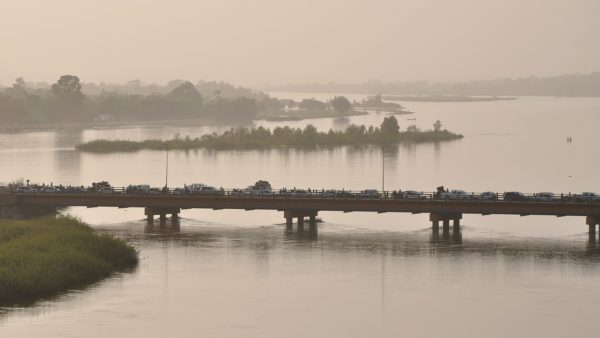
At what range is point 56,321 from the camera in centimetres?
6962

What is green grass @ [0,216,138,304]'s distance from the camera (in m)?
75.0

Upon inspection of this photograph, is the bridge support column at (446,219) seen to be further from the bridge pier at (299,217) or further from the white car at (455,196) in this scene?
the bridge pier at (299,217)

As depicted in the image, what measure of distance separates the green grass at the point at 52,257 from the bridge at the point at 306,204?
1203 centimetres

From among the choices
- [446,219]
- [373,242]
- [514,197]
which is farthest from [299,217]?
[514,197]

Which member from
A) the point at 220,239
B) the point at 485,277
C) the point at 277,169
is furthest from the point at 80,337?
the point at 277,169

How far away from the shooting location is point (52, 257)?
79.9 meters

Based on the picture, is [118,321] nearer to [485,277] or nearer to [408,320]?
[408,320]

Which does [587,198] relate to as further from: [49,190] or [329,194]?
[49,190]

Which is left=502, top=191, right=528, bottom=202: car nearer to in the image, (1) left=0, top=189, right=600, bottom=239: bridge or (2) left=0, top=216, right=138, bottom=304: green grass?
(1) left=0, top=189, right=600, bottom=239: bridge

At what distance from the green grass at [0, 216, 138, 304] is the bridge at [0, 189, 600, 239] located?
12031 mm

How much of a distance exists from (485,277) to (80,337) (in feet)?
88.8

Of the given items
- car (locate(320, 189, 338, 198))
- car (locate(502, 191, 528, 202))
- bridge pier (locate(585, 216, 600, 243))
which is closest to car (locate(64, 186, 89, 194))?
car (locate(320, 189, 338, 198))

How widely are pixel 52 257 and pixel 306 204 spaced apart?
90.0ft

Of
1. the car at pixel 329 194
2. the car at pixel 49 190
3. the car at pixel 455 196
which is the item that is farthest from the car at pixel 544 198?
the car at pixel 49 190
